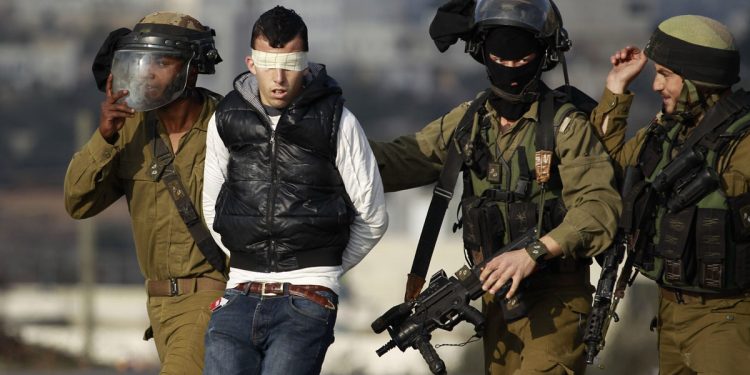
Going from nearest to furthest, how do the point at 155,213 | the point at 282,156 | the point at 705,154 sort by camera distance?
the point at 282,156 < the point at 705,154 < the point at 155,213

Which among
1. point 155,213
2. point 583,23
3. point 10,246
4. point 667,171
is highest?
point 667,171

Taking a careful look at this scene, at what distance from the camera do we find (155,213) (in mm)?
6406

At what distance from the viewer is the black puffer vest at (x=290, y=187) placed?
5555 millimetres

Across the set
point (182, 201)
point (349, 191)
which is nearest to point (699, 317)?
point (349, 191)

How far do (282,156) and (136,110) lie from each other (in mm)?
979

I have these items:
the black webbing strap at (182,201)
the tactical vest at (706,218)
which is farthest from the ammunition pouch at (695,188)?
the black webbing strap at (182,201)

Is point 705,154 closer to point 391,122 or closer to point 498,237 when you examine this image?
point 498,237

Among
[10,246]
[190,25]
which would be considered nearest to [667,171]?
[190,25]

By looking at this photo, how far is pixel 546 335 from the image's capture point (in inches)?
236

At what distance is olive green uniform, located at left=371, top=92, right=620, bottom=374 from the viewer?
5777mm

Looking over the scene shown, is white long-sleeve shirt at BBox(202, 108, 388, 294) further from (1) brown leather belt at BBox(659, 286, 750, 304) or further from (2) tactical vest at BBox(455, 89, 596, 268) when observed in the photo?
(1) brown leather belt at BBox(659, 286, 750, 304)

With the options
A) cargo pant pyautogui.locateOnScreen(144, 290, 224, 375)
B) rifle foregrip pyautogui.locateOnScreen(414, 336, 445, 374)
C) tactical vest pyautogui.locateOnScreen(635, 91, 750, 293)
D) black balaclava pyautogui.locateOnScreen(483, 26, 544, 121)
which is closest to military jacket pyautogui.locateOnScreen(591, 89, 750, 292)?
tactical vest pyautogui.locateOnScreen(635, 91, 750, 293)

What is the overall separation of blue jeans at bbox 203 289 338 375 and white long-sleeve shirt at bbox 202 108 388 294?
11 cm

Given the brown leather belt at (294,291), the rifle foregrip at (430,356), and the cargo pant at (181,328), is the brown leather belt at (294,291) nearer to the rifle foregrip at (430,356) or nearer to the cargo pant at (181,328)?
the rifle foregrip at (430,356)
